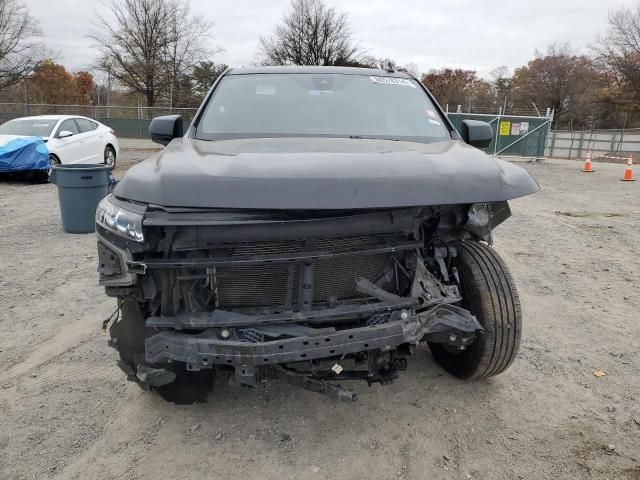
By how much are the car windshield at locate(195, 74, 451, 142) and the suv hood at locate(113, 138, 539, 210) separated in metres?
0.72

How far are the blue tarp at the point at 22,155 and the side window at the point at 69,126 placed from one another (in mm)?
1041

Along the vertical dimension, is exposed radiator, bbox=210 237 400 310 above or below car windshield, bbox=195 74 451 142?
below

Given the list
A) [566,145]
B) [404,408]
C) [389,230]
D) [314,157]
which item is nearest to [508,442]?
[404,408]

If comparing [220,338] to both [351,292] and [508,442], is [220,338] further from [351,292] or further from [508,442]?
[508,442]

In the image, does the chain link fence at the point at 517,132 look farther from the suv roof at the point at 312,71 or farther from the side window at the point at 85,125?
the suv roof at the point at 312,71

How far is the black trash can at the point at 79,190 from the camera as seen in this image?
655 centimetres

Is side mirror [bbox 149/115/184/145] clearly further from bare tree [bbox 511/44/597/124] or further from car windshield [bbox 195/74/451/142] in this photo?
bare tree [bbox 511/44/597/124]

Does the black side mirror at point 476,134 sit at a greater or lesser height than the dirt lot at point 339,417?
greater

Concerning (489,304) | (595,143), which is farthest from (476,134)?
(595,143)

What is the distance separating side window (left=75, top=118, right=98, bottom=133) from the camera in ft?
40.6

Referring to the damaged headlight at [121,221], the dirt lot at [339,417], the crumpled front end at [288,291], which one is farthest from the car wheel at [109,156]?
the crumpled front end at [288,291]

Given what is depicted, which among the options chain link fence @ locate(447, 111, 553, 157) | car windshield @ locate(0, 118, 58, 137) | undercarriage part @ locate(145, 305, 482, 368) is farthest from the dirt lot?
chain link fence @ locate(447, 111, 553, 157)

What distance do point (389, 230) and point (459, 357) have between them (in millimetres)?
1133

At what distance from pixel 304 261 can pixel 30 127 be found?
11.8 metres
